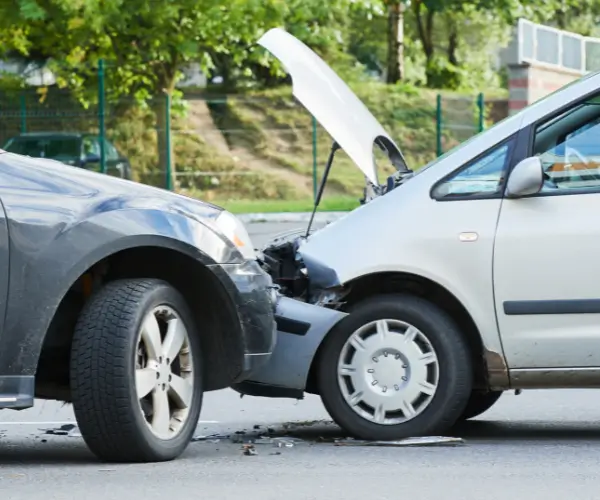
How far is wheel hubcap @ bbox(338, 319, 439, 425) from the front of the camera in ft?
23.1

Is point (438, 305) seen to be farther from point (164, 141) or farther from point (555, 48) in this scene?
point (555, 48)

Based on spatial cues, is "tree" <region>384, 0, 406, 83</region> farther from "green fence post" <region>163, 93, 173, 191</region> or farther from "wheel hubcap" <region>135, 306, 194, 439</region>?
"wheel hubcap" <region>135, 306, 194, 439</region>

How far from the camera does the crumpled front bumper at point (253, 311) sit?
661 centimetres

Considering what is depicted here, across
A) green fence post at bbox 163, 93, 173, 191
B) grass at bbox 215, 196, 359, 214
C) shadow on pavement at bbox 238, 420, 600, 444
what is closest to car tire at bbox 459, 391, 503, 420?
shadow on pavement at bbox 238, 420, 600, 444

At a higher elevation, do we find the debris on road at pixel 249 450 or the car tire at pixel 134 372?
the car tire at pixel 134 372

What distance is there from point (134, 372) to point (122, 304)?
0.89ft

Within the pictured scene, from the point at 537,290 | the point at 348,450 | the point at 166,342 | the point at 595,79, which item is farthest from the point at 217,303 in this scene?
the point at 595,79

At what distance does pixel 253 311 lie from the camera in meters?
6.65

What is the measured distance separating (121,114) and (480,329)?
2400 cm

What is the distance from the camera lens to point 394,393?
23.1ft

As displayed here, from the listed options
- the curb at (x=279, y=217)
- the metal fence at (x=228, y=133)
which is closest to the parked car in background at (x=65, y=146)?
the metal fence at (x=228, y=133)

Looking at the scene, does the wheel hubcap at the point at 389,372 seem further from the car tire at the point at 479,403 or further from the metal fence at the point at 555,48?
the metal fence at the point at 555,48

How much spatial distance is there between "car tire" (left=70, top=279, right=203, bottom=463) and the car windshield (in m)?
23.0

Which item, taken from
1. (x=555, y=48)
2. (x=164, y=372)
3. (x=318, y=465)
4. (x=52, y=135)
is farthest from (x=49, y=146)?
(x=318, y=465)
